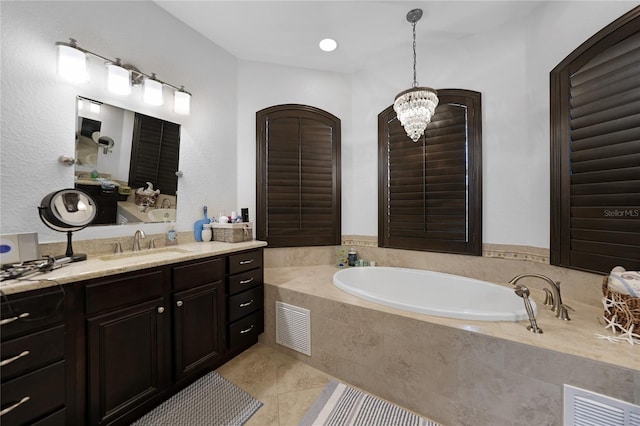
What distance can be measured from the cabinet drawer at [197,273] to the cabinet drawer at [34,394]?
57 centimetres

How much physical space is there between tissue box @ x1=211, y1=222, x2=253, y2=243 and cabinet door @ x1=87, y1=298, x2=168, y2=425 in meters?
0.77

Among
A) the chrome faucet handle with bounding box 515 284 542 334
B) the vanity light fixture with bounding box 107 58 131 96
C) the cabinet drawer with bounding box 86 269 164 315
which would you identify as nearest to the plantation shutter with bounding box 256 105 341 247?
the vanity light fixture with bounding box 107 58 131 96

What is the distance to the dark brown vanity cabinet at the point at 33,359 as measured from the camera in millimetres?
907

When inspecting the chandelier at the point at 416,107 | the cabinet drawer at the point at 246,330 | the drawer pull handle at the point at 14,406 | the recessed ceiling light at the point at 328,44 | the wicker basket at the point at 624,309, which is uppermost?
the recessed ceiling light at the point at 328,44

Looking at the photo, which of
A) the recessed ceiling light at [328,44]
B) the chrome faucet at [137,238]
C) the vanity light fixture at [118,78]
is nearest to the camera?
the vanity light fixture at [118,78]

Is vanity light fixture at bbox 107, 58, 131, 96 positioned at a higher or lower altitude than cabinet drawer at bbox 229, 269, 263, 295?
higher

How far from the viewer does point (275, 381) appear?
1694 millimetres

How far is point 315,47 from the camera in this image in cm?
239

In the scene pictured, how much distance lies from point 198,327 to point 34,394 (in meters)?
0.74

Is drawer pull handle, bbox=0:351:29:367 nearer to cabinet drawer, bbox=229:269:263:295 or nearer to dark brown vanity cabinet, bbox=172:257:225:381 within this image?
dark brown vanity cabinet, bbox=172:257:225:381

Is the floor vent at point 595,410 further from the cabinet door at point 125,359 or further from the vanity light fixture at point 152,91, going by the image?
the vanity light fixture at point 152,91

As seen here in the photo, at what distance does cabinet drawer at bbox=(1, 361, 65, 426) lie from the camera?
91 centimetres

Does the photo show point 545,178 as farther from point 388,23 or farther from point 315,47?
point 315,47

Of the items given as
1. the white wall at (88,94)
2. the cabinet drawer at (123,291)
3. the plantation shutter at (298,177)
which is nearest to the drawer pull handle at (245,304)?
the cabinet drawer at (123,291)
